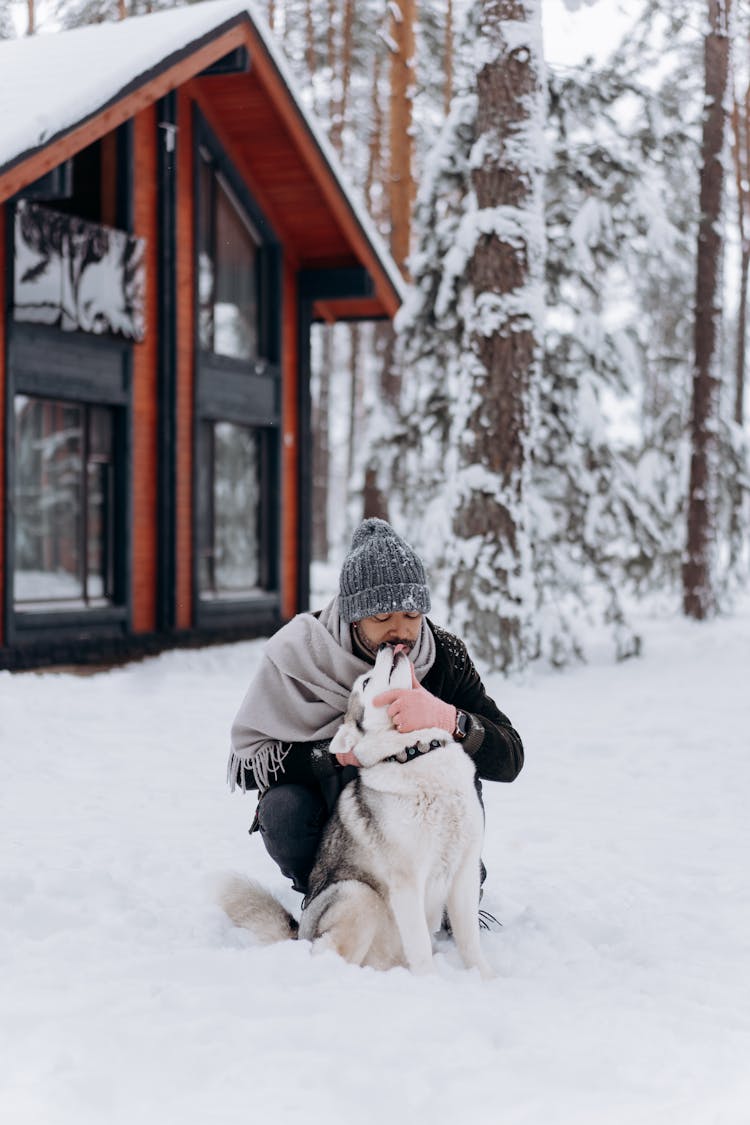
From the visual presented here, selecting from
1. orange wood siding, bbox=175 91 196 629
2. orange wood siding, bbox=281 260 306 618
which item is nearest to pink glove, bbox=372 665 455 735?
orange wood siding, bbox=175 91 196 629

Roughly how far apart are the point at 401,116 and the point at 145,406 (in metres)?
7.48

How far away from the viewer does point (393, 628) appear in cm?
354

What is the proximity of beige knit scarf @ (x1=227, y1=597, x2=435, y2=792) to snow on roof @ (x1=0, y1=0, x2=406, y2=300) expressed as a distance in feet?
20.5

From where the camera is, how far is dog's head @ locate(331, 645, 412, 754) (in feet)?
10.9

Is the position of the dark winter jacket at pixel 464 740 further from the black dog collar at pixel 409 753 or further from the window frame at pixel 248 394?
the window frame at pixel 248 394

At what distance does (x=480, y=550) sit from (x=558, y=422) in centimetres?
256

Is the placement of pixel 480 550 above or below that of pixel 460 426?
below

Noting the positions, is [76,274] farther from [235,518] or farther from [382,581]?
[382,581]

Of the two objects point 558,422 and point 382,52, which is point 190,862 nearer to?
point 558,422

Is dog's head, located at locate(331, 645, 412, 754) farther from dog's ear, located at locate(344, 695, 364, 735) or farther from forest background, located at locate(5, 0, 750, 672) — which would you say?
forest background, located at locate(5, 0, 750, 672)

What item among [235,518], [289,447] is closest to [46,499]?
[235,518]

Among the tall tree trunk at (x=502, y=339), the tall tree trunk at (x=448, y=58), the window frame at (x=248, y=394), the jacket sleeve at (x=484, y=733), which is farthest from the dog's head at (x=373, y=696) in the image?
the tall tree trunk at (x=448, y=58)

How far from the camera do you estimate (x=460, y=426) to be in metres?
10.4

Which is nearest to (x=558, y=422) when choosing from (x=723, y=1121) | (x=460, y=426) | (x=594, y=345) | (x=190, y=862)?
(x=594, y=345)
